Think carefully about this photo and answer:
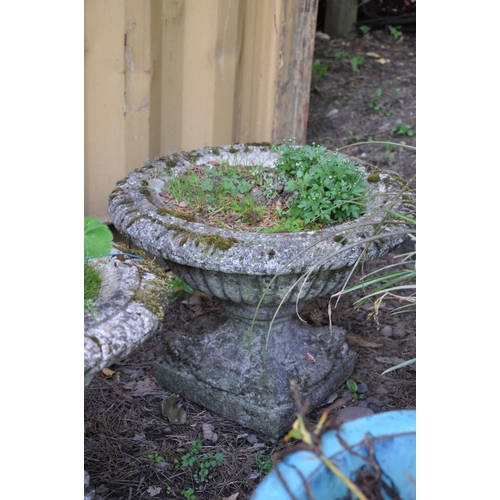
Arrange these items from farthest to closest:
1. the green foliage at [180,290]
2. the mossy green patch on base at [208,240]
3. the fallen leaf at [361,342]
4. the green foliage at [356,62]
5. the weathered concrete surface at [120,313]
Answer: the green foliage at [356,62] < the green foliage at [180,290] < the fallen leaf at [361,342] < the mossy green patch on base at [208,240] < the weathered concrete surface at [120,313]

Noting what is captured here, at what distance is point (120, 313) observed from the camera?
1676 mm

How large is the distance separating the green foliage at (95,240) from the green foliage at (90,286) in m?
0.05

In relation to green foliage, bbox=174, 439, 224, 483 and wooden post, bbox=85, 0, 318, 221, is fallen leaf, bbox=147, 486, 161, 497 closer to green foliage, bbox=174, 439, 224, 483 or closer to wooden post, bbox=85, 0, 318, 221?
green foliage, bbox=174, 439, 224, 483

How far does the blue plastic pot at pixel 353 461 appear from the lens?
1.19m

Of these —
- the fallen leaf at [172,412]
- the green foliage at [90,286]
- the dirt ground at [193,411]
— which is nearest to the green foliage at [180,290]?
the dirt ground at [193,411]

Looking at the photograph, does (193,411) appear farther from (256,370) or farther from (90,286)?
(90,286)

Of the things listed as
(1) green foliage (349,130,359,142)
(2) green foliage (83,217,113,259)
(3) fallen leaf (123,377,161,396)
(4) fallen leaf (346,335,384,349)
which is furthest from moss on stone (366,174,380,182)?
(1) green foliage (349,130,359,142)

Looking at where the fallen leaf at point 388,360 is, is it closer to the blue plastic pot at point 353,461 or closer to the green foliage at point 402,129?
the blue plastic pot at point 353,461

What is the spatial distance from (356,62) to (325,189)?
10.1 ft

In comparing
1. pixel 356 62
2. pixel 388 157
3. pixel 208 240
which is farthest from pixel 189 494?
pixel 356 62
